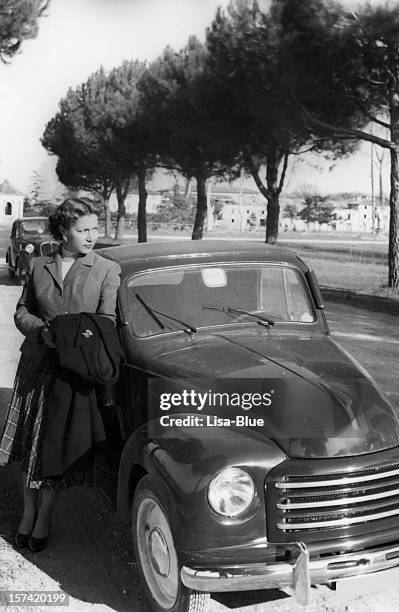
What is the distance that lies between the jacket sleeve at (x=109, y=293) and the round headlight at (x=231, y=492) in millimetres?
1146

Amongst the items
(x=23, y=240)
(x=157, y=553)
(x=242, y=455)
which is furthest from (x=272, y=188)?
(x=242, y=455)

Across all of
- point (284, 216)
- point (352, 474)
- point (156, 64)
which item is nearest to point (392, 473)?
point (352, 474)

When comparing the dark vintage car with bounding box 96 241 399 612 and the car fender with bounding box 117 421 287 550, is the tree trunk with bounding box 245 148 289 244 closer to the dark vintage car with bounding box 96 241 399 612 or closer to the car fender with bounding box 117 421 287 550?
the dark vintage car with bounding box 96 241 399 612

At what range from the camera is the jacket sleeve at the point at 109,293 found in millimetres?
3812

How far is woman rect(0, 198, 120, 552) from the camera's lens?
3814 mm

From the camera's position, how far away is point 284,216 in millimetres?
104562

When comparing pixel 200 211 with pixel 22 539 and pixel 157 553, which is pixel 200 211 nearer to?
pixel 22 539

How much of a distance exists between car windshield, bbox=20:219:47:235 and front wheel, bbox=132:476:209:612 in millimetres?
16246

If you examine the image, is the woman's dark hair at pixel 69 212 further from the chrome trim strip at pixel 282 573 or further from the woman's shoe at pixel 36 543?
the chrome trim strip at pixel 282 573

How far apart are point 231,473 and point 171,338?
1.14m

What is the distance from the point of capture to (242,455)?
3049 mm

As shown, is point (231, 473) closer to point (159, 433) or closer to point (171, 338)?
point (159, 433)

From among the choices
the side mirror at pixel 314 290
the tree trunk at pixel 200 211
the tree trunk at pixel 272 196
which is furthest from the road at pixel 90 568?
the tree trunk at pixel 200 211

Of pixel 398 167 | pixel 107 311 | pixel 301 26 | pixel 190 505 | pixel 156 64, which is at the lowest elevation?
pixel 190 505
